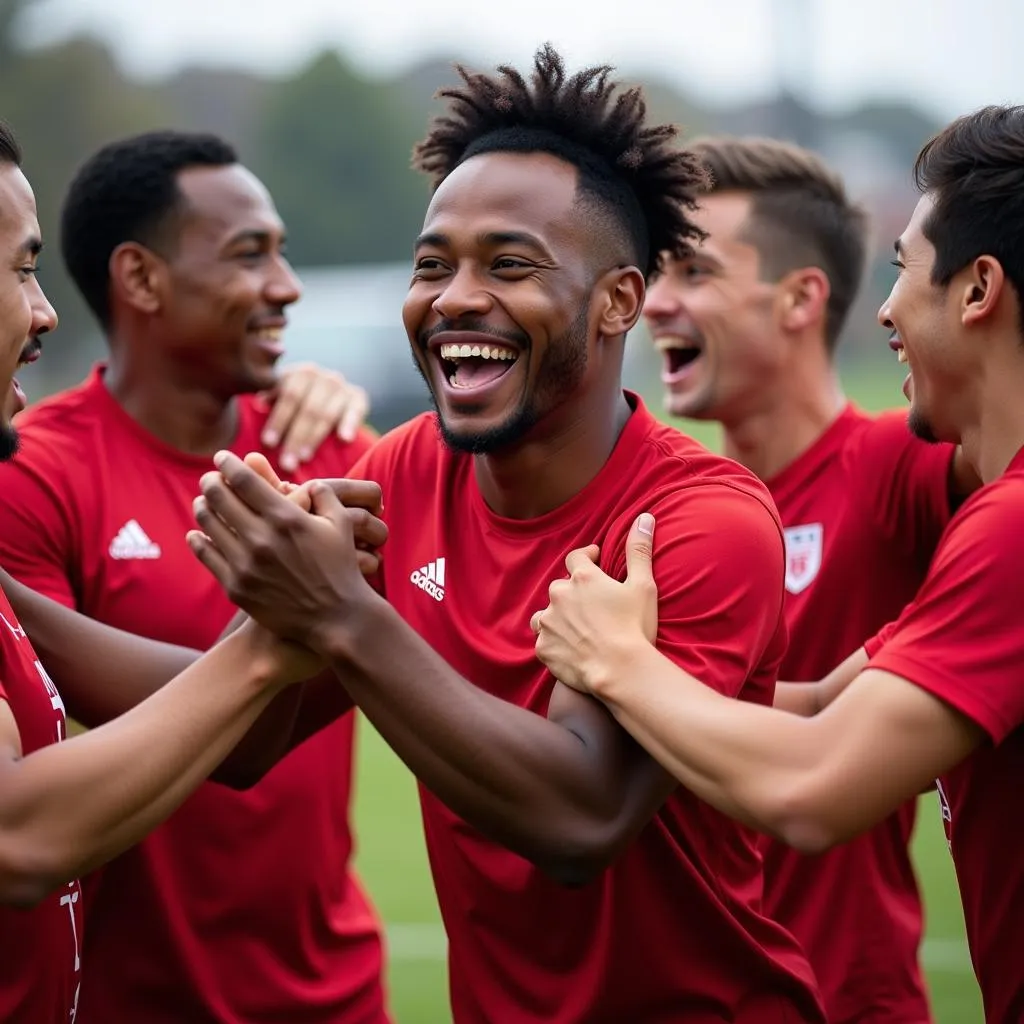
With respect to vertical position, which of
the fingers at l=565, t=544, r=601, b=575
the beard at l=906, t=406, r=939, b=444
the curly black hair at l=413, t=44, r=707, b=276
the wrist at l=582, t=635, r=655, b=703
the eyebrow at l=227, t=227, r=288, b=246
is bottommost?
the wrist at l=582, t=635, r=655, b=703

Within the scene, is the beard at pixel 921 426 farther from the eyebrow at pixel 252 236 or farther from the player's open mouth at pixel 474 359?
the eyebrow at pixel 252 236

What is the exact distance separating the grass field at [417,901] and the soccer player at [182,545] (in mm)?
2680

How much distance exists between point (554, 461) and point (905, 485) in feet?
5.15


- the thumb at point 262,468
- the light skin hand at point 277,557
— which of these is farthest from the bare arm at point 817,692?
the thumb at point 262,468

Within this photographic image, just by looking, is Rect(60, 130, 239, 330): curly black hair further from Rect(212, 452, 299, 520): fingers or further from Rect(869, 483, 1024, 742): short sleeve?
Rect(869, 483, 1024, 742): short sleeve

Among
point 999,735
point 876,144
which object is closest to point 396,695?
point 999,735

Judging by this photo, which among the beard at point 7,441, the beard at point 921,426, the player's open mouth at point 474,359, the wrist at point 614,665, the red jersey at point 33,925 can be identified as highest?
the player's open mouth at point 474,359

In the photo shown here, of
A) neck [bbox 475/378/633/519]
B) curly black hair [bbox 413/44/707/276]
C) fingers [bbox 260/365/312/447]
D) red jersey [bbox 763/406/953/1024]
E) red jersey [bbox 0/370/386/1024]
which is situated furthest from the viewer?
fingers [bbox 260/365/312/447]

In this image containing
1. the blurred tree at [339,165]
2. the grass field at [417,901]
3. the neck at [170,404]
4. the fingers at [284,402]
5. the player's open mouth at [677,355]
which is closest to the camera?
the neck at [170,404]

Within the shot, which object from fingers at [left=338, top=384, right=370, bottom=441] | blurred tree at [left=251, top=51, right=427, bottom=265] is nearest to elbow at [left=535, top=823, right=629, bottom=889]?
fingers at [left=338, top=384, right=370, bottom=441]

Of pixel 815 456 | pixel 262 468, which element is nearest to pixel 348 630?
pixel 262 468

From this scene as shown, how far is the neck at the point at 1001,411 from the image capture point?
3.73 metres

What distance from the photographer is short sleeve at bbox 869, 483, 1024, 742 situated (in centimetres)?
334

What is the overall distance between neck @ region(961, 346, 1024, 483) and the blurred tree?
1695 inches
